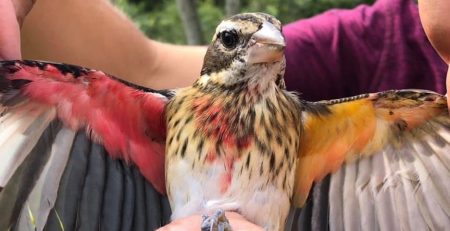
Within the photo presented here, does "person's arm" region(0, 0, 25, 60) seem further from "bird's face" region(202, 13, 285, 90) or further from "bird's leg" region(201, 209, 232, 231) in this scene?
"bird's leg" region(201, 209, 232, 231)

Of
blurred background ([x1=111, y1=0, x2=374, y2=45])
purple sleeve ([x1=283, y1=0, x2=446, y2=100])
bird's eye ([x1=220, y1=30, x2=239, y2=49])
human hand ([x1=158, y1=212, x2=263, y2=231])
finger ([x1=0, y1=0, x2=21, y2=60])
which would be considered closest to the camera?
human hand ([x1=158, y1=212, x2=263, y2=231])

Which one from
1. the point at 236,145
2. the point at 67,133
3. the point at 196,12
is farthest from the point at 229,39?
the point at 196,12

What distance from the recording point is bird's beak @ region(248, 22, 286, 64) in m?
1.57

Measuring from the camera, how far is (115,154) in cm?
182

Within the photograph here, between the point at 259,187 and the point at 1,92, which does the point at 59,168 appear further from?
the point at 259,187

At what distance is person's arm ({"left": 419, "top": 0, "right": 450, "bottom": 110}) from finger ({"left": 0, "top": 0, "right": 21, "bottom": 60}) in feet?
3.14

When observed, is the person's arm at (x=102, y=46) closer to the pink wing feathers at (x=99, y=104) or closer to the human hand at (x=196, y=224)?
the pink wing feathers at (x=99, y=104)

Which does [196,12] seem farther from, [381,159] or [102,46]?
[381,159]

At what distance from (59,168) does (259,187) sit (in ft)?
1.62

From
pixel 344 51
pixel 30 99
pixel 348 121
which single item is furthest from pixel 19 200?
pixel 344 51

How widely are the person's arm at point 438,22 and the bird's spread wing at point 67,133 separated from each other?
69 cm

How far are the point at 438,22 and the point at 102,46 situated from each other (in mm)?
1361

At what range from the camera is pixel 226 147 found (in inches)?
68.0

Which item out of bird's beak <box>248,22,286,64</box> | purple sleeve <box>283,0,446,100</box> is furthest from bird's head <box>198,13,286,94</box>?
purple sleeve <box>283,0,446,100</box>
